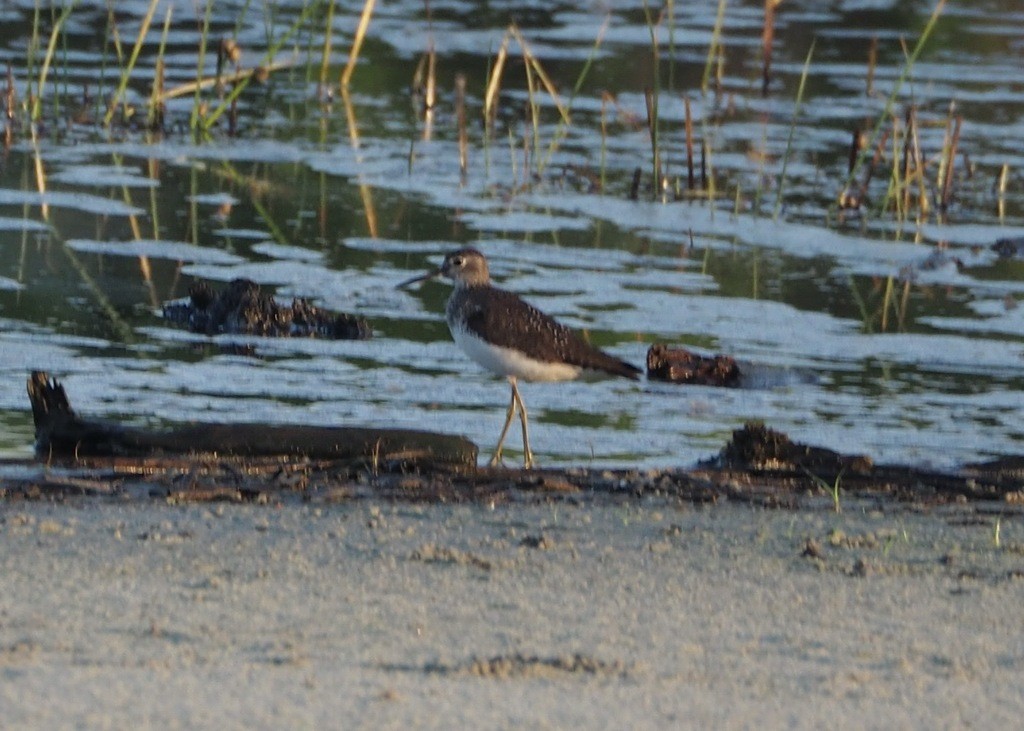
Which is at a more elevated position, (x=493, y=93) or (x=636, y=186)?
(x=493, y=93)

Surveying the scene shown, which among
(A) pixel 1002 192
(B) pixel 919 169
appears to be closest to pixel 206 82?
(B) pixel 919 169

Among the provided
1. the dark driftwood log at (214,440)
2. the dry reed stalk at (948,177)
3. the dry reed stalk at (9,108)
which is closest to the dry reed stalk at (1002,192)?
the dry reed stalk at (948,177)

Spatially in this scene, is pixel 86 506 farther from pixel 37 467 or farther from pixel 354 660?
pixel 354 660

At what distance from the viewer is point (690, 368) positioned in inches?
277

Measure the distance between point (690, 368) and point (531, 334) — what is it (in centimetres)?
95

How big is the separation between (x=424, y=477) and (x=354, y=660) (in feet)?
5.30

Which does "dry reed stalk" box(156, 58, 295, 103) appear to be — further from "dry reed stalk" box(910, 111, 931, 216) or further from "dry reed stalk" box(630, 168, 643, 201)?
"dry reed stalk" box(910, 111, 931, 216)

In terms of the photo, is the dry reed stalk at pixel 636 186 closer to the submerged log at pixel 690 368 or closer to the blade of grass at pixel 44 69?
the blade of grass at pixel 44 69

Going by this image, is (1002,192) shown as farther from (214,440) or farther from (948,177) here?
(214,440)

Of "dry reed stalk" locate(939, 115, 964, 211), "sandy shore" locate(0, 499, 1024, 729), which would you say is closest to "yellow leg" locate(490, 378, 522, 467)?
"sandy shore" locate(0, 499, 1024, 729)

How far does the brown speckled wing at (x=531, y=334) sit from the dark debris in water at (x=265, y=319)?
1.09 m

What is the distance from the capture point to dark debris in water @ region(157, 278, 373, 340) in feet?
24.4

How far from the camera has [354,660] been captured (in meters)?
3.73

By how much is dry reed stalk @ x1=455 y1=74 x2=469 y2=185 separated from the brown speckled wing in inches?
183
